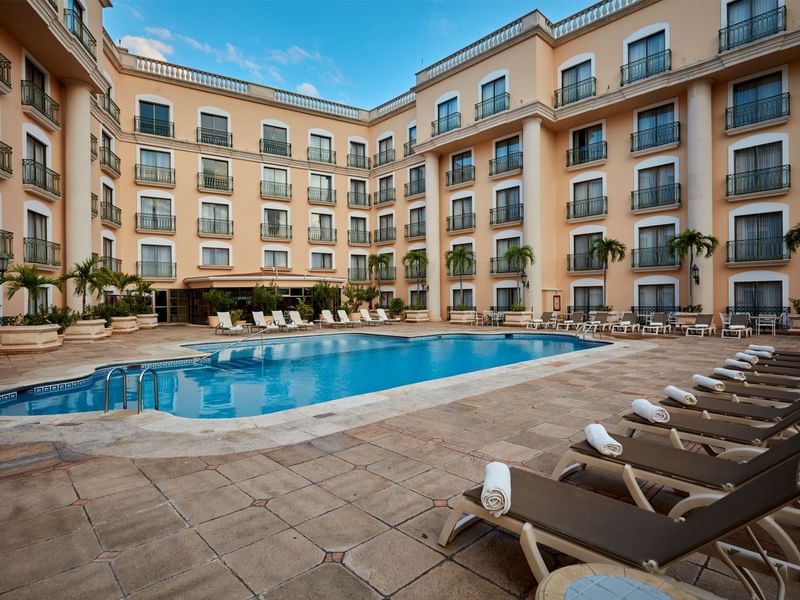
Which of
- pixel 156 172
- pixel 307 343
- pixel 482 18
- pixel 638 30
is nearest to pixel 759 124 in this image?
pixel 638 30

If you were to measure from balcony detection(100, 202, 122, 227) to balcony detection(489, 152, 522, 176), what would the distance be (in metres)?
18.3

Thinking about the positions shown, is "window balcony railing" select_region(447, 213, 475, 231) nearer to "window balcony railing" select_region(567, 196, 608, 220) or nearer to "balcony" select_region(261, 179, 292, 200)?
"window balcony railing" select_region(567, 196, 608, 220)

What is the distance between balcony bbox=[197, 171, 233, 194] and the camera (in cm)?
2444

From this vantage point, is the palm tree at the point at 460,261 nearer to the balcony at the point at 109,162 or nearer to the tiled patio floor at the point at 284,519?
the balcony at the point at 109,162

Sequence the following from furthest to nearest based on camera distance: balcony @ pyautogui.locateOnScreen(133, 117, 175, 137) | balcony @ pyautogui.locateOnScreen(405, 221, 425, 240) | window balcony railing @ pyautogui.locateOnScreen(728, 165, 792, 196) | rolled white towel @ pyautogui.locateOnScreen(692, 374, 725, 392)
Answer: balcony @ pyautogui.locateOnScreen(405, 221, 425, 240), balcony @ pyautogui.locateOnScreen(133, 117, 175, 137), window balcony railing @ pyautogui.locateOnScreen(728, 165, 792, 196), rolled white towel @ pyautogui.locateOnScreen(692, 374, 725, 392)

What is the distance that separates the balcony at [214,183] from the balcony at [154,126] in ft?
8.12

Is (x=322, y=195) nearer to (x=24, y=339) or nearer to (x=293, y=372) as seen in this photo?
(x=24, y=339)

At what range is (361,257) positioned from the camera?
2962 centimetres

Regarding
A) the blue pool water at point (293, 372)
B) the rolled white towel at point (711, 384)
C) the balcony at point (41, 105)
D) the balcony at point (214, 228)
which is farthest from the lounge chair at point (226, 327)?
the rolled white towel at point (711, 384)

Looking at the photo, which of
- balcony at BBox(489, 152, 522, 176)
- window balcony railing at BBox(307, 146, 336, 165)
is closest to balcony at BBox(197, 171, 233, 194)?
window balcony railing at BBox(307, 146, 336, 165)

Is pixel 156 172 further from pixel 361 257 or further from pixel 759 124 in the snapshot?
pixel 759 124

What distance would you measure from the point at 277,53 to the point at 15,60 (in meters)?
18.6

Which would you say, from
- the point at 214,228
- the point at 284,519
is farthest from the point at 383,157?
the point at 284,519

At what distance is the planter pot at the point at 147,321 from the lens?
66.9 ft
